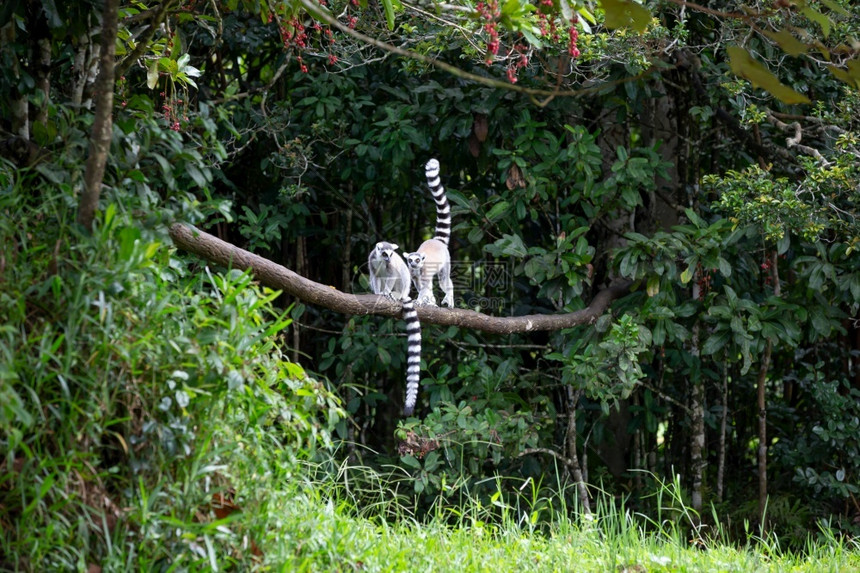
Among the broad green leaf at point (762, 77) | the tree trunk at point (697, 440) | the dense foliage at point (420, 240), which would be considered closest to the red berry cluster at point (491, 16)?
the dense foliage at point (420, 240)

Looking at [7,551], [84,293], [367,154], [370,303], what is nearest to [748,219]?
[370,303]

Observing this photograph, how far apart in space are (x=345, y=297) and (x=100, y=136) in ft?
6.08

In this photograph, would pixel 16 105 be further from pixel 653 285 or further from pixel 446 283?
pixel 653 285

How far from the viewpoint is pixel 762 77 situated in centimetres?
140

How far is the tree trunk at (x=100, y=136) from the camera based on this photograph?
234 cm

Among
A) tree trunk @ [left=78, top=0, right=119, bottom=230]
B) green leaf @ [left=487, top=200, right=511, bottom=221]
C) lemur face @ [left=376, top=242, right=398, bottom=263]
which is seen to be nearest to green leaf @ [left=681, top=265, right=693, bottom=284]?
green leaf @ [left=487, top=200, right=511, bottom=221]

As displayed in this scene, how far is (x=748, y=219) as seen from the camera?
14.2ft

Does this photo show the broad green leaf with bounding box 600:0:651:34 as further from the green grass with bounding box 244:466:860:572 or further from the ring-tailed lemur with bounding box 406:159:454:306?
the ring-tailed lemur with bounding box 406:159:454:306

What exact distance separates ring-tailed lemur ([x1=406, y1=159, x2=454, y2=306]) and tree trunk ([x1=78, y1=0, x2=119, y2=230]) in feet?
8.38

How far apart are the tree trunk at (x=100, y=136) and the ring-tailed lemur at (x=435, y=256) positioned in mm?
2553

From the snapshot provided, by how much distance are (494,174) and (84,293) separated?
3.82 m

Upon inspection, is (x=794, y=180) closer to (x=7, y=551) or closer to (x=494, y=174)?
Answer: (x=494, y=174)

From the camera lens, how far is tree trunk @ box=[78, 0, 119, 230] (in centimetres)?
234

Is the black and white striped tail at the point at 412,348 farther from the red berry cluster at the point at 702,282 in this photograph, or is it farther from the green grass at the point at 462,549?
the red berry cluster at the point at 702,282
